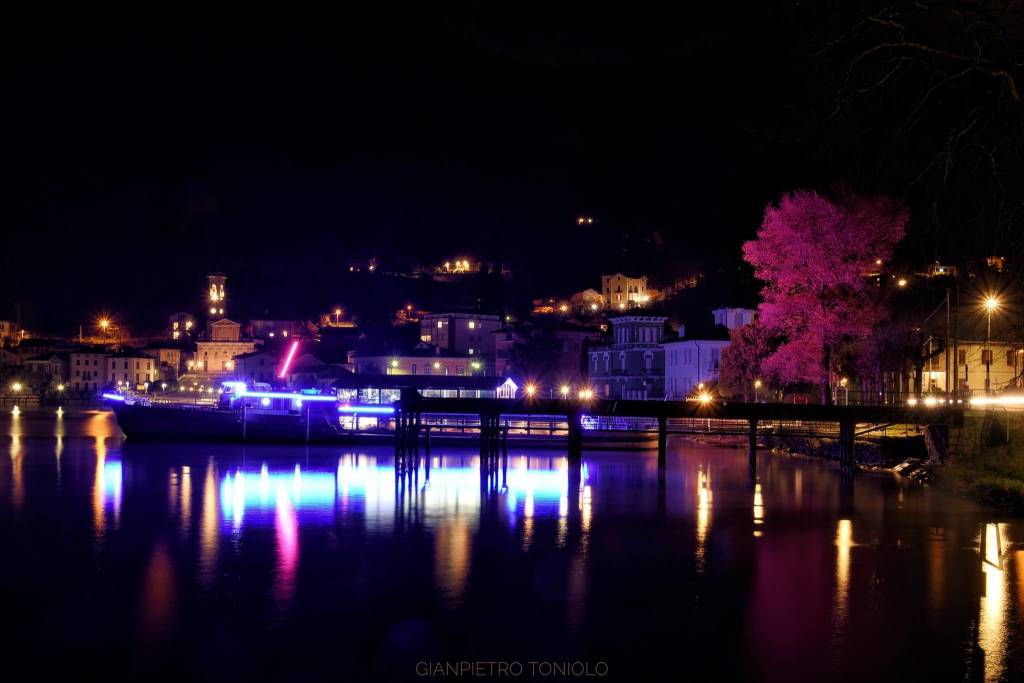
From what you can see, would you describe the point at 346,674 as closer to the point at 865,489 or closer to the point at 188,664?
the point at 188,664

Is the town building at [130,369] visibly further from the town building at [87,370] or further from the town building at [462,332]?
the town building at [462,332]

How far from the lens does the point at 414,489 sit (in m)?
35.1

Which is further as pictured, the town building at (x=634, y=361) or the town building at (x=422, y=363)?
the town building at (x=422, y=363)

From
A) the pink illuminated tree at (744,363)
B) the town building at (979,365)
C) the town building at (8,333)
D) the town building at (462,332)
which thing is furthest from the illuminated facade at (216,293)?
the town building at (979,365)

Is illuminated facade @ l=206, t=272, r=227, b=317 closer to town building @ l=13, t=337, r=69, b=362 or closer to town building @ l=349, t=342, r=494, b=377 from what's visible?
town building @ l=13, t=337, r=69, b=362

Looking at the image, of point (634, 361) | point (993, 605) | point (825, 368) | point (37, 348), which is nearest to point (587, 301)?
point (634, 361)

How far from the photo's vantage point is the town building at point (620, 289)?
128m

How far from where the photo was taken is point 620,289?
12925 centimetres

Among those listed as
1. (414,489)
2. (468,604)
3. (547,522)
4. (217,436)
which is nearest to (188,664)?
(468,604)

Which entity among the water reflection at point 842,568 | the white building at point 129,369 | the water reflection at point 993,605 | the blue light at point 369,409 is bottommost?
the water reflection at point 842,568

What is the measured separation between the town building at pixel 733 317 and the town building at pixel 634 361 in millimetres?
6684

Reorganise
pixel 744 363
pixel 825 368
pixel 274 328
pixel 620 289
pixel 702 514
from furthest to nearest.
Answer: pixel 274 328, pixel 620 289, pixel 744 363, pixel 825 368, pixel 702 514

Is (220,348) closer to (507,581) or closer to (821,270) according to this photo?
(821,270)

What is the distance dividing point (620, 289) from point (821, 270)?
291 feet
